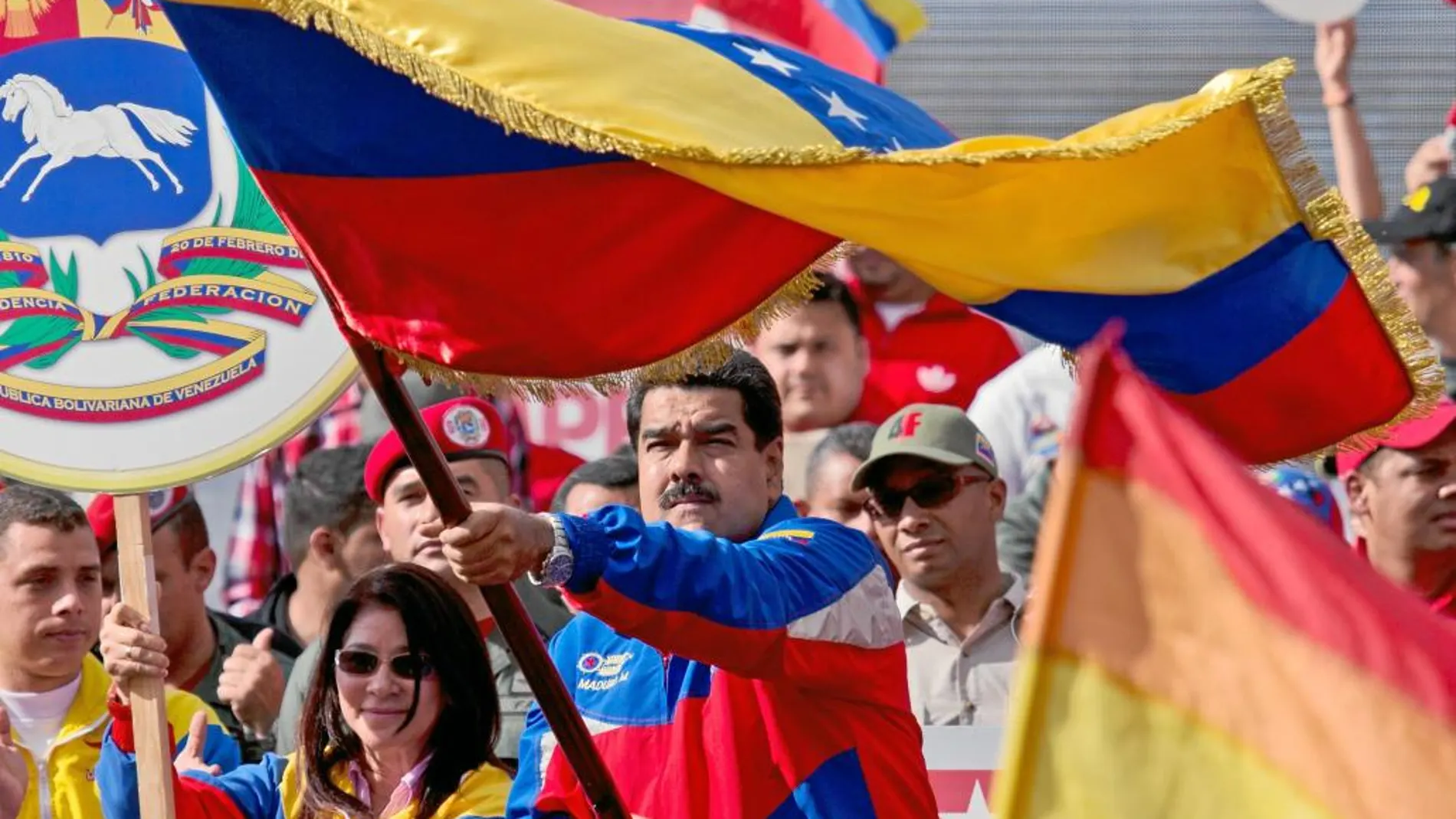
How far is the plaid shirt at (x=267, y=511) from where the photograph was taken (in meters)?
8.15

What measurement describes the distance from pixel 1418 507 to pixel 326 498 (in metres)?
3.13

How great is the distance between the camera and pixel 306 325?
5031 millimetres

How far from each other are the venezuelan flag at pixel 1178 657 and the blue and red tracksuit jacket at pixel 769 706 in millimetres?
2078

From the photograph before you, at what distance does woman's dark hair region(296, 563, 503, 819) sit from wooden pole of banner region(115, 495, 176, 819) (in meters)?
0.35

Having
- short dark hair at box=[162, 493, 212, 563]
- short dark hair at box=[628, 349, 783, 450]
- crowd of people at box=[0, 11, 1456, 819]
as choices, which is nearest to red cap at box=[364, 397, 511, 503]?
crowd of people at box=[0, 11, 1456, 819]

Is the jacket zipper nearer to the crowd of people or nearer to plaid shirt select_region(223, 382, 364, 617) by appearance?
the crowd of people

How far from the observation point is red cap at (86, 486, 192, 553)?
716 cm

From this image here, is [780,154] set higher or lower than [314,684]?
higher

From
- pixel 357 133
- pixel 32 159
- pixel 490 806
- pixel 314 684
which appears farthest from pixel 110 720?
pixel 357 133

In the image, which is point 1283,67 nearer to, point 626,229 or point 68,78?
point 626,229

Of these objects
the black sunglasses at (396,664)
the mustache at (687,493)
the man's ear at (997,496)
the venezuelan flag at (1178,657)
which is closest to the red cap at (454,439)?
the man's ear at (997,496)

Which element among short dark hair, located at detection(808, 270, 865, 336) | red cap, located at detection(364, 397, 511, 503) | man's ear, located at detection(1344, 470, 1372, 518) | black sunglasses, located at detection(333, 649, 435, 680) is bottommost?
black sunglasses, located at detection(333, 649, 435, 680)

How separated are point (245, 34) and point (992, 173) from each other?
4.29ft

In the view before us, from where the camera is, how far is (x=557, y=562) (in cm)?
450
